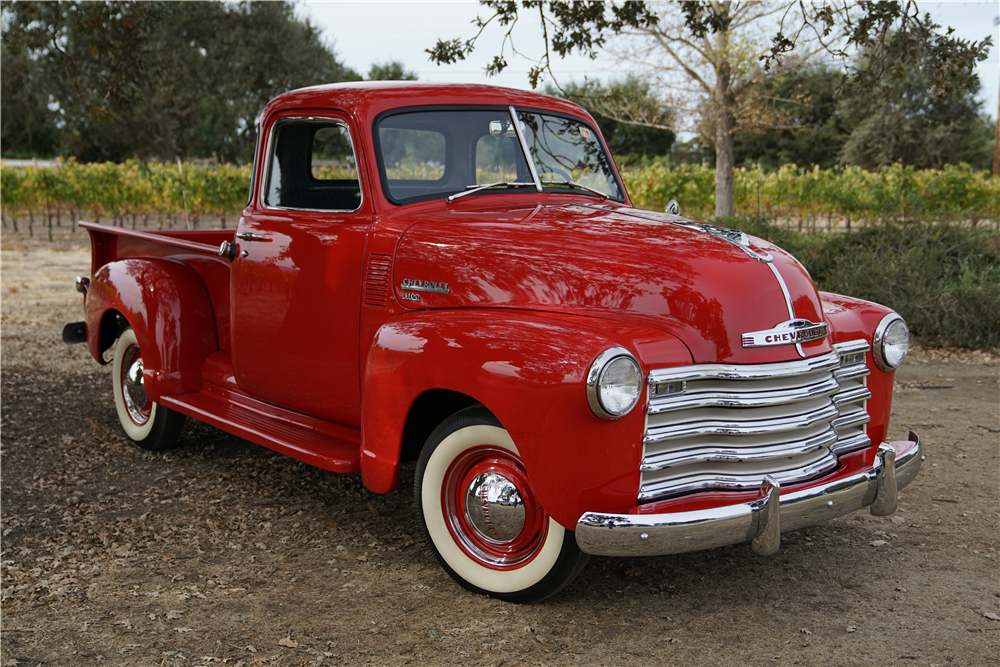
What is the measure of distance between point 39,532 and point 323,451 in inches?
56.6

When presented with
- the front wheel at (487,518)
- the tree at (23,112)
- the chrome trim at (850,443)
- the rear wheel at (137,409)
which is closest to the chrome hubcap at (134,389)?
the rear wheel at (137,409)

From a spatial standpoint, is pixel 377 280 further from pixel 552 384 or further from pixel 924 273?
pixel 924 273

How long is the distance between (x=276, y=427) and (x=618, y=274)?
2.04m

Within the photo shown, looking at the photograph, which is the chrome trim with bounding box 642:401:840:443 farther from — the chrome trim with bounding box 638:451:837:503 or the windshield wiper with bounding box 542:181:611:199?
the windshield wiper with bounding box 542:181:611:199

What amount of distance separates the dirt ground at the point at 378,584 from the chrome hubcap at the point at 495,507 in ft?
0.93

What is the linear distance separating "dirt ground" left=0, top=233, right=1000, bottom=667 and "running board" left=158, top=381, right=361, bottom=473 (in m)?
0.41

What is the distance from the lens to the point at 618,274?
3.06 metres

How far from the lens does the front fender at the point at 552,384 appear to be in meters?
2.70

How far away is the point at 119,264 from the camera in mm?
5203

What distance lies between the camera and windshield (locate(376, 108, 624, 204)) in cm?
388

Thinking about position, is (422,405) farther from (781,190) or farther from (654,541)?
(781,190)

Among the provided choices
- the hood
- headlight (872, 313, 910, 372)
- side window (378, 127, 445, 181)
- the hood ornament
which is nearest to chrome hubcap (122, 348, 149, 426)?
side window (378, 127, 445, 181)

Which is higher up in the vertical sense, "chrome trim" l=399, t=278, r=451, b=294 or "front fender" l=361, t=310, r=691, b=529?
"chrome trim" l=399, t=278, r=451, b=294

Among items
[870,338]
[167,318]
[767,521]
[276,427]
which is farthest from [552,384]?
[167,318]
